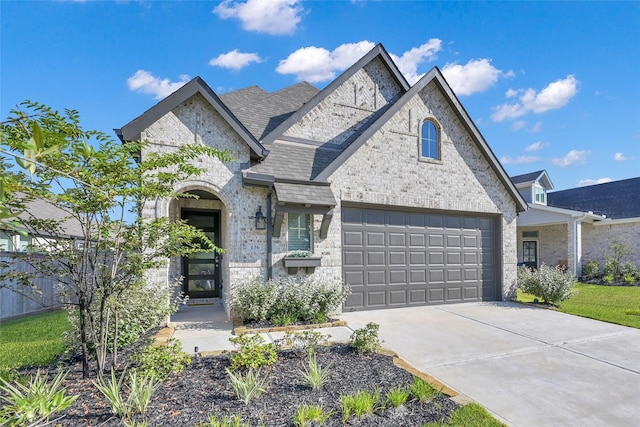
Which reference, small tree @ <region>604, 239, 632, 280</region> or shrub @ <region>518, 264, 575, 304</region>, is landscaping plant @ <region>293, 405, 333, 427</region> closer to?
shrub @ <region>518, 264, 575, 304</region>

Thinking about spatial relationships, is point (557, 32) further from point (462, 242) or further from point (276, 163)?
point (276, 163)

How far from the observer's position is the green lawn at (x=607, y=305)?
8086 mm

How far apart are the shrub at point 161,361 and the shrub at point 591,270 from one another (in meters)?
20.9

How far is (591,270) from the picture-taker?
17.3 meters

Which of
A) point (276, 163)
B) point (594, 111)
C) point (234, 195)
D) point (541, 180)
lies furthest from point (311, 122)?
point (541, 180)

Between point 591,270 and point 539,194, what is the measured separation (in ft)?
18.5

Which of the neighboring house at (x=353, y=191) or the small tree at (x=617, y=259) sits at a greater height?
the neighboring house at (x=353, y=191)

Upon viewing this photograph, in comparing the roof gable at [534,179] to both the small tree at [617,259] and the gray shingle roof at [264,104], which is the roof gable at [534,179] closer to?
the small tree at [617,259]

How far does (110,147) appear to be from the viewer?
12.5 ft

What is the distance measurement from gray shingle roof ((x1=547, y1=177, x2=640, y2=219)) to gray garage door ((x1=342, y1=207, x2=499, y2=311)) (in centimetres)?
1450

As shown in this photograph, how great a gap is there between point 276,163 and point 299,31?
4.08 meters

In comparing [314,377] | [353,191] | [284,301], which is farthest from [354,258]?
[314,377]

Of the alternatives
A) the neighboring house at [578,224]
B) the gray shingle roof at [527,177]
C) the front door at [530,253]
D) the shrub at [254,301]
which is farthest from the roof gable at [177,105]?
the front door at [530,253]

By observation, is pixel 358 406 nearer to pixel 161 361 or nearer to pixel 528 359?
pixel 161 361
